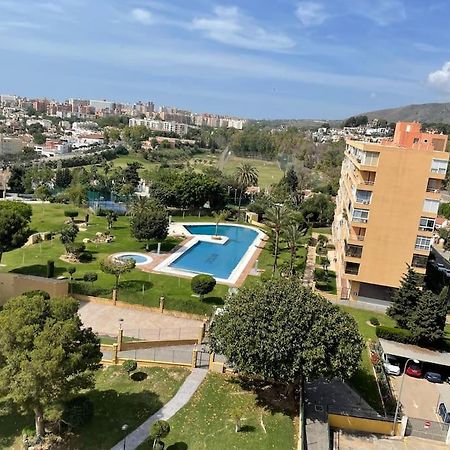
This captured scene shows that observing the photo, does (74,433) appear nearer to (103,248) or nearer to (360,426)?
(360,426)

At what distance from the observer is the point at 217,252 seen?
167 ft

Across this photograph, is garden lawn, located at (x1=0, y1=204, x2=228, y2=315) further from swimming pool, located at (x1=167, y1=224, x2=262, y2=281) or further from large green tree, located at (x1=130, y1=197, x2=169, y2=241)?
swimming pool, located at (x1=167, y1=224, x2=262, y2=281)

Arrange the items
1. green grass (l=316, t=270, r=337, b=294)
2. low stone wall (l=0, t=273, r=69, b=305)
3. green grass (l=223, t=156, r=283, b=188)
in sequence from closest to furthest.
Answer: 1. low stone wall (l=0, t=273, r=69, b=305)
2. green grass (l=316, t=270, r=337, b=294)
3. green grass (l=223, t=156, r=283, b=188)

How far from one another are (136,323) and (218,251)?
20.3 metres

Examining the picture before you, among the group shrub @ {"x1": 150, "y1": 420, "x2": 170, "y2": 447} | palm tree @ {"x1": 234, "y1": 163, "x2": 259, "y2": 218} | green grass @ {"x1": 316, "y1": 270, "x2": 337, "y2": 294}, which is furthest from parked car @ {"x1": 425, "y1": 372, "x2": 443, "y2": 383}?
palm tree @ {"x1": 234, "y1": 163, "x2": 259, "y2": 218}

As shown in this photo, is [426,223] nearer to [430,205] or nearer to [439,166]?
[430,205]

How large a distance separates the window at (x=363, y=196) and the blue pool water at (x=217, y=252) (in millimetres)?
13744

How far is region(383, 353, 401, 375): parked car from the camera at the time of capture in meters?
27.6

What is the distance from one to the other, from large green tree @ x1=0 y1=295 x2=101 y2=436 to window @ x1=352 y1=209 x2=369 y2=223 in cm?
2445

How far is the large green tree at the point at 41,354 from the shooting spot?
17828mm

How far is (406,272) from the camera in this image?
36.8 meters

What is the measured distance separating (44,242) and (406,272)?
35087 mm

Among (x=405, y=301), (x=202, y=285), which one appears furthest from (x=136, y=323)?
(x=405, y=301)

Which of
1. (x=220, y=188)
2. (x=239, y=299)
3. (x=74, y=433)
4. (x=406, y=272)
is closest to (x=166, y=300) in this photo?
(x=239, y=299)
